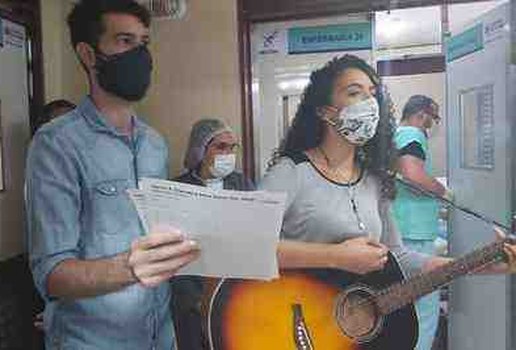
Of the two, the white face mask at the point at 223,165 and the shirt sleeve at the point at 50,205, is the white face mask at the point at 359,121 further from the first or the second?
the shirt sleeve at the point at 50,205

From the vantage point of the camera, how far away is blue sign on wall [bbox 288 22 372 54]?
1.12m

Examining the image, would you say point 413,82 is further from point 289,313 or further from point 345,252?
point 289,313

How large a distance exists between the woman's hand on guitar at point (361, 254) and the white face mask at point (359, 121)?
0.23 metres

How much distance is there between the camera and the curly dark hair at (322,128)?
1.12 metres

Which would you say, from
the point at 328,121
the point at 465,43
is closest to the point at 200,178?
the point at 328,121

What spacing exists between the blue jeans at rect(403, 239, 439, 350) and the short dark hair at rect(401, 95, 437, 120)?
0.28 meters

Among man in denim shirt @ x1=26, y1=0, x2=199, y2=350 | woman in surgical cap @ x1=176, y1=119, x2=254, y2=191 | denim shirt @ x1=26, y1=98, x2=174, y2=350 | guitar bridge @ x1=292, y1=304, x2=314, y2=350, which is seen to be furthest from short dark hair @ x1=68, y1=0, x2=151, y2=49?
guitar bridge @ x1=292, y1=304, x2=314, y2=350

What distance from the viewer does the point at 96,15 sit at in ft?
3.56

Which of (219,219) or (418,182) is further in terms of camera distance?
(418,182)

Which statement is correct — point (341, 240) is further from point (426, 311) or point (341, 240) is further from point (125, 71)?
point (125, 71)

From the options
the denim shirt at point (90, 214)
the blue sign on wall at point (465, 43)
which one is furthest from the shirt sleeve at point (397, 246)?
the denim shirt at point (90, 214)

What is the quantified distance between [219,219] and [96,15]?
52cm

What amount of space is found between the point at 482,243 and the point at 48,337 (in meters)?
0.99

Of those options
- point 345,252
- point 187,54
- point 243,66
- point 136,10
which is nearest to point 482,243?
point 345,252
